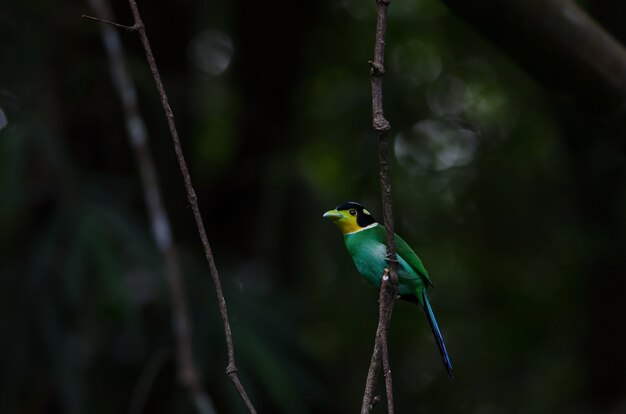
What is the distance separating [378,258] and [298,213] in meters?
Result: 3.15

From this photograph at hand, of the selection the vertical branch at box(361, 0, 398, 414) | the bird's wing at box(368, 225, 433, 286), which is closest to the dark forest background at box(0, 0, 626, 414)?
the bird's wing at box(368, 225, 433, 286)

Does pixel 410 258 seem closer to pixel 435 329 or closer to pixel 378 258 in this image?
pixel 378 258

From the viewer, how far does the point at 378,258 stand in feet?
8.96

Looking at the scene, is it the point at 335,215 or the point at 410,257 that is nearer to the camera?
the point at 410,257

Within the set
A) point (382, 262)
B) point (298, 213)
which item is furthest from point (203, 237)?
point (298, 213)

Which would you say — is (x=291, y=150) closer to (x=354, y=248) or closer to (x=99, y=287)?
(x=99, y=287)

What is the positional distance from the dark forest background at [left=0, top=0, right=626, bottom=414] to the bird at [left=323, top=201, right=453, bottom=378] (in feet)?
6.21

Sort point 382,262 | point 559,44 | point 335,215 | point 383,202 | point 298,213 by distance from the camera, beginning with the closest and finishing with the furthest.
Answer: point 383,202, point 382,262, point 335,215, point 559,44, point 298,213

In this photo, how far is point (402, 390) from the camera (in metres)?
6.80

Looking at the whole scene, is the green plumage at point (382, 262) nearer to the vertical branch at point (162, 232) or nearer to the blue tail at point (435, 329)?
the blue tail at point (435, 329)

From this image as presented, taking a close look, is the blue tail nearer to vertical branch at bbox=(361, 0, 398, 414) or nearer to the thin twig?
vertical branch at bbox=(361, 0, 398, 414)

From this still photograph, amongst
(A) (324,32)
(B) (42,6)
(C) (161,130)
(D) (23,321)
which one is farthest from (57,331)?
(A) (324,32)

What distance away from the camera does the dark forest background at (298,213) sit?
4906 mm

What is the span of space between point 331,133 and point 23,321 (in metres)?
2.77
